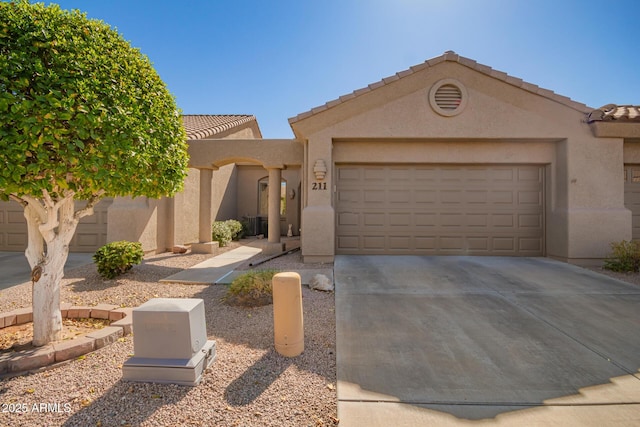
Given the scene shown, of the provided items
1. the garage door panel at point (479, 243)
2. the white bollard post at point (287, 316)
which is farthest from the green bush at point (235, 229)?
the white bollard post at point (287, 316)

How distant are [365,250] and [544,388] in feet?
19.3

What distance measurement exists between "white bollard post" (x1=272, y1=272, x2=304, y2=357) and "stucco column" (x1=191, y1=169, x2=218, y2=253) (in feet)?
23.6

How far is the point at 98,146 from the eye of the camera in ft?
10.3

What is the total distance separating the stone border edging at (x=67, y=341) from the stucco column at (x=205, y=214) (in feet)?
18.1

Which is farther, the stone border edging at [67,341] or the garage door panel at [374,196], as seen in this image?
the garage door panel at [374,196]

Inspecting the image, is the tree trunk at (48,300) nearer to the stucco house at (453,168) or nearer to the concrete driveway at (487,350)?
the concrete driveway at (487,350)

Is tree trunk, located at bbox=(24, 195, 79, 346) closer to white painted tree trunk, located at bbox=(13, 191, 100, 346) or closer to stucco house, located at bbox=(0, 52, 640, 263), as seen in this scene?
white painted tree trunk, located at bbox=(13, 191, 100, 346)

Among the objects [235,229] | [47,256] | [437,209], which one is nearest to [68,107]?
[47,256]

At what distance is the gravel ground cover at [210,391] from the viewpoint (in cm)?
235

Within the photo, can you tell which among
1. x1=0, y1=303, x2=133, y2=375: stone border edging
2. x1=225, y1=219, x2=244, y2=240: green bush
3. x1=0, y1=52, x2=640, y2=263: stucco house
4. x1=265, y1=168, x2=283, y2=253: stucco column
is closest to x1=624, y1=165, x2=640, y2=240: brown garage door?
x1=0, y1=52, x2=640, y2=263: stucco house

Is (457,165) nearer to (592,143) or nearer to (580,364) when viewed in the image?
(592,143)

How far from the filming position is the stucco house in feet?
25.2

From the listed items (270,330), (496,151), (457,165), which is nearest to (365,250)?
(457,165)

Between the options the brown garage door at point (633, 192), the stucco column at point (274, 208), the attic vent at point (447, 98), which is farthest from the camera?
the stucco column at point (274, 208)
